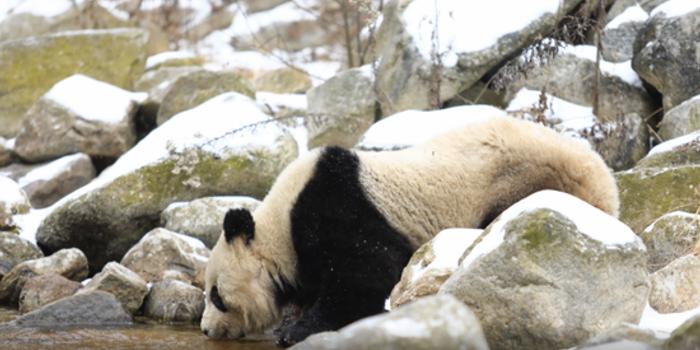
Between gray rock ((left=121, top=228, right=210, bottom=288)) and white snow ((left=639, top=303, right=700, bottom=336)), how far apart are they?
346 cm

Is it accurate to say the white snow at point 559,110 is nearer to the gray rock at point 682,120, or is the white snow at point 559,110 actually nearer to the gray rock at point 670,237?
the gray rock at point 682,120

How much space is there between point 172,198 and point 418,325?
5.53 metres

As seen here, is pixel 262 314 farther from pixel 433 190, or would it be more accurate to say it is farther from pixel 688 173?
pixel 688 173

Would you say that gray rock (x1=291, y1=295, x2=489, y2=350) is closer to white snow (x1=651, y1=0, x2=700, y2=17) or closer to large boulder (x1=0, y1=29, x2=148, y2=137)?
white snow (x1=651, y1=0, x2=700, y2=17)

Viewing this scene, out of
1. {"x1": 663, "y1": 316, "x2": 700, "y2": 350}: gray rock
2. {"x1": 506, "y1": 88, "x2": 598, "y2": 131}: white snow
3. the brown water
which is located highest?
{"x1": 663, "y1": 316, "x2": 700, "y2": 350}: gray rock

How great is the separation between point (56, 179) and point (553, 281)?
6.87m

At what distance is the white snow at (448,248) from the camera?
15.1 feet

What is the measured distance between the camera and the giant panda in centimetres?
515

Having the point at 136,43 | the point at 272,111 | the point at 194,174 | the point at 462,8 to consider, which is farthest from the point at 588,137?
the point at 136,43

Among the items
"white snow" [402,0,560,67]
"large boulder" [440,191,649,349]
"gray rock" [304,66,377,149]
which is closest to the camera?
"large boulder" [440,191,649,349]

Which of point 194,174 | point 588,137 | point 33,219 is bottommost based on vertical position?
point 33,219

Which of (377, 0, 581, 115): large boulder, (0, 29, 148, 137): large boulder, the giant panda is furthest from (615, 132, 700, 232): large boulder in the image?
(0, 29, 148, 137): large boulder

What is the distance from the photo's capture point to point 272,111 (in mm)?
11258

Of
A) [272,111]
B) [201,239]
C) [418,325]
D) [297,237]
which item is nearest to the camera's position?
[418,325]
